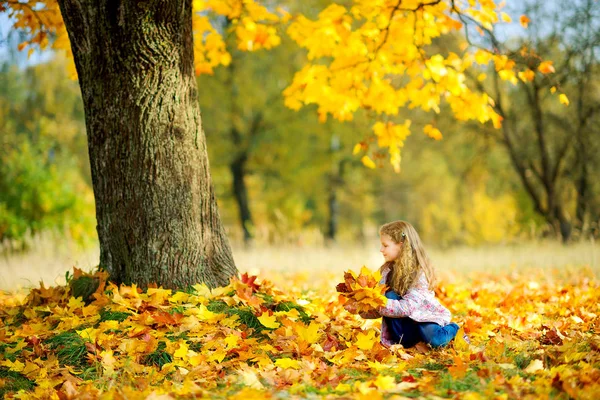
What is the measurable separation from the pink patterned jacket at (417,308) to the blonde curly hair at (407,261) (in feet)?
0.13

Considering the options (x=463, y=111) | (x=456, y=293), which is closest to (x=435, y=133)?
(x=463, y=111)

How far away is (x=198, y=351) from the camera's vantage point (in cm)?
337

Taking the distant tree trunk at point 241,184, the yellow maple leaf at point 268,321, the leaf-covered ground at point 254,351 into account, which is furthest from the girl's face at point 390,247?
the distant tree trunk at point 241,184

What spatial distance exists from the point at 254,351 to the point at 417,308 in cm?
102

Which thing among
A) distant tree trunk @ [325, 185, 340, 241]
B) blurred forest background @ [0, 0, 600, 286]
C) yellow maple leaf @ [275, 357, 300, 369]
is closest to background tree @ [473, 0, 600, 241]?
blurred forest background @ [0, 0, 600, 286]

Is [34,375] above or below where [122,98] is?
below

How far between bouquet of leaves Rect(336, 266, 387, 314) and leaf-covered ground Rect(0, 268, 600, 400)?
17 cm

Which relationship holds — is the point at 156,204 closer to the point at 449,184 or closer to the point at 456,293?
the point at 456,293

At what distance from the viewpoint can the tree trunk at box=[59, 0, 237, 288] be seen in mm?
3918

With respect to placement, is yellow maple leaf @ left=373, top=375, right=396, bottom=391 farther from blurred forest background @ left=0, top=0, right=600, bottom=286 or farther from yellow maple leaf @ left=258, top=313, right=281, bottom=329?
blurred forest background @ left=0, top=0, right=600, bottom=286

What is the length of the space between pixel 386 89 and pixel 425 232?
2058 centimetres

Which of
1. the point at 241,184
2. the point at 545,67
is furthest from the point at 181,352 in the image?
the point at 241,184

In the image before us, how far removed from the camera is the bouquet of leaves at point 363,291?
323 cm

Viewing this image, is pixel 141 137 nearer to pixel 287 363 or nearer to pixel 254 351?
pixel 254 351
